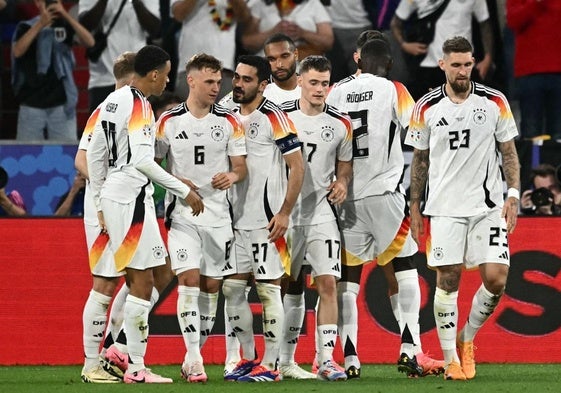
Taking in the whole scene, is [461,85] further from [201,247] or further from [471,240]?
[201,247]

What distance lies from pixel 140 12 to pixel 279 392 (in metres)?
6.27

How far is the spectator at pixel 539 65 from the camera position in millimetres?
13758

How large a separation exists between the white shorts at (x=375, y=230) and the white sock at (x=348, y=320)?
20 centimetres

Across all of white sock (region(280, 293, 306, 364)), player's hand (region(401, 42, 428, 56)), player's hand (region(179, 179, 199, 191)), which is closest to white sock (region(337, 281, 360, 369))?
white sock (region(280, 293, 306, 364))

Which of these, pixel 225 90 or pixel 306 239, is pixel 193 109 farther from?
pixel 225 90

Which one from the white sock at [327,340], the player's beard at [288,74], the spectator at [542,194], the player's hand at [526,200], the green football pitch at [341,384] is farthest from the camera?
the player's hand at [526,200]

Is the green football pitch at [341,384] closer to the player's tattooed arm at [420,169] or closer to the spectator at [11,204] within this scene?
the player's tattooed arm at [420,169]

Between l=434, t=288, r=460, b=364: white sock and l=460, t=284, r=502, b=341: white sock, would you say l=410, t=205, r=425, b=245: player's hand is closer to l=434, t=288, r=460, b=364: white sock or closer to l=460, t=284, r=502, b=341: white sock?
l=434, t=288, r=460, b=364: white sock

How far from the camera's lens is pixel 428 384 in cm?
921

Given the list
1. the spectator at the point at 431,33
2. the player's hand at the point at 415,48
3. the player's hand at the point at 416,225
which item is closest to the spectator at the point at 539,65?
the spectator at the point at 431,33

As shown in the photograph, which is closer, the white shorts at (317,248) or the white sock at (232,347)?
the white shorts at (317,248)

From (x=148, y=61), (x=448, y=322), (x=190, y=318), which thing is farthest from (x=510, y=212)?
(x=148, y=61)

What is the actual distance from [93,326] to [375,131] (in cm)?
260

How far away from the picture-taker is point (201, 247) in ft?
31.5
